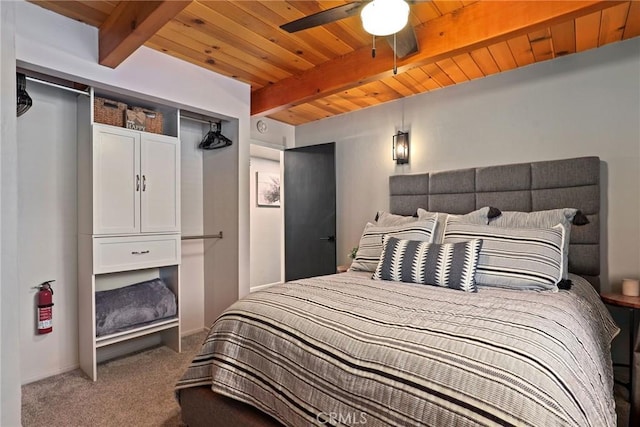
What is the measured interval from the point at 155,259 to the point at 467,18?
2805 millimetres

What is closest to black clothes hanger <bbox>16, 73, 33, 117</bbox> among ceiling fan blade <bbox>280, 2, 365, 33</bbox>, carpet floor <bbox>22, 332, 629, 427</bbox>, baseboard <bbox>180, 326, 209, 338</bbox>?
ceiling fan blade <bbox>280, 2, 365, 33</bbox>

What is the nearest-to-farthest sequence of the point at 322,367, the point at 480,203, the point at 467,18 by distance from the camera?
the point at 322,367, the point at 467,18, the point at 480,203

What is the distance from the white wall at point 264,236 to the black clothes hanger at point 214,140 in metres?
1.72

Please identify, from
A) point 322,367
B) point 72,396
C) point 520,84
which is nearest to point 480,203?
point 520,84

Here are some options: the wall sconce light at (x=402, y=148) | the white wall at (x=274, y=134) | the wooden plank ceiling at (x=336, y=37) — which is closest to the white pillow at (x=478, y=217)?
the wall sconce light at (x=402, y=148)

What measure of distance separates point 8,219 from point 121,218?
1447mm

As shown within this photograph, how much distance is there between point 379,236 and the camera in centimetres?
269

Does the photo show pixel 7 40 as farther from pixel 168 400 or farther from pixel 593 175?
pixel 593 175

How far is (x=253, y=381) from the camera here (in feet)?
4.84

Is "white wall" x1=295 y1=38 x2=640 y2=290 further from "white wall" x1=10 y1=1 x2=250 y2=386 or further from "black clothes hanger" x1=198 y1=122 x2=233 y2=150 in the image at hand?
"black clothes hanger" x1=198 y1=122 x2=233 y2=150

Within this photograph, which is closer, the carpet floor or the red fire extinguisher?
the carpet floor

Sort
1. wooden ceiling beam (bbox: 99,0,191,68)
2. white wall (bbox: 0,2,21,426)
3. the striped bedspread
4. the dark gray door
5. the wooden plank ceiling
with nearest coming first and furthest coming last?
1. the striped bedspread
2. white wall (bbox: 0,2,21,426)
3. wooden ceiling beam (bbox: 99,0,191,68)
4. the wooden plank ceiling
5. the dark gray door

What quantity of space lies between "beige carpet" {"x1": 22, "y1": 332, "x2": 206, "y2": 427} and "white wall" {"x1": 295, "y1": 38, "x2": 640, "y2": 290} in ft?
7.07

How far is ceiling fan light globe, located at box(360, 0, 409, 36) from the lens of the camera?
61.7 inches
